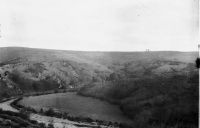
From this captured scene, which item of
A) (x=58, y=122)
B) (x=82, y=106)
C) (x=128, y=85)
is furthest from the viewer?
(x=128, y=85)

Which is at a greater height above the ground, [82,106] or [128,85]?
[128,85]

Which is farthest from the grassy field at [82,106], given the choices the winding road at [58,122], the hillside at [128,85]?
the winding road at [58,122]

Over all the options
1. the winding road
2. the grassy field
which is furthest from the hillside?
the winding road

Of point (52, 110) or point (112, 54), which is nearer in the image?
point (52, 110)

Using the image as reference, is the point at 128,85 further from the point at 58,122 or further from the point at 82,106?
the point at 58,122

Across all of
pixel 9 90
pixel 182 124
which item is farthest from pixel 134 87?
pixel 9 90

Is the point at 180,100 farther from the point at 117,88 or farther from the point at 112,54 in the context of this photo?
the point at 112,54

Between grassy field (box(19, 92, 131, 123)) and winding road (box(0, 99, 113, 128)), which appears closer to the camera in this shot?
winding road (box(0, 99, 113, 128))

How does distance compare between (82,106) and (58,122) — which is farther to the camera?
(82,106)

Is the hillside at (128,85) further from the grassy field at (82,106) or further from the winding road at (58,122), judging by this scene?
the winding road at (58,122)

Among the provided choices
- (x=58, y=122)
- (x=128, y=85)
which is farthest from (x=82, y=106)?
(x=58, y=122)

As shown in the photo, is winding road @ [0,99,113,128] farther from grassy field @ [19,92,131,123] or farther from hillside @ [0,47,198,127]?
hillside @ [0,47,198,127]
